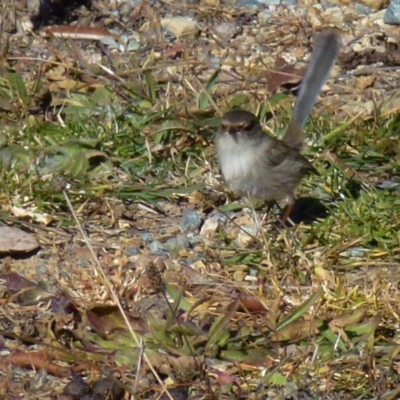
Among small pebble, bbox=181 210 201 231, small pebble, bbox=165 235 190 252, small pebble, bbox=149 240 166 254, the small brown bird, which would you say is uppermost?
the small brown bird

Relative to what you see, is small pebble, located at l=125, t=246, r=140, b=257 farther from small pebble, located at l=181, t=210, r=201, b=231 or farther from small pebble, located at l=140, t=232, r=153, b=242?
small pebble, located at l=181, t=210, r=201, b=231

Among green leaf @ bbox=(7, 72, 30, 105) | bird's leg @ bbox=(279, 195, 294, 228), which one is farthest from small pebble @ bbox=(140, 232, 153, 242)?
green leaf @ bbox=(7, 72, 30, 105)

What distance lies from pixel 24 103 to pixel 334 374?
3079mm

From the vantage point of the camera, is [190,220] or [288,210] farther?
[288,210]

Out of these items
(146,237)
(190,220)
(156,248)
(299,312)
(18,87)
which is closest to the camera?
(299,312)

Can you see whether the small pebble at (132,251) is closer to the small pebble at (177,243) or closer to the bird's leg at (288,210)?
the small pebble at (177,243)

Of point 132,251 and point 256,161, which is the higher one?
point 256,161

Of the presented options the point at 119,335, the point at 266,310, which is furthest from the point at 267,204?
the point at 119,335

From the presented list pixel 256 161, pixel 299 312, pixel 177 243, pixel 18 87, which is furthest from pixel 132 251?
pixel 18 87

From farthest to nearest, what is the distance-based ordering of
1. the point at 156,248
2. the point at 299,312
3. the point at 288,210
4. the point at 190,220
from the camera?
the point at 288,210 < the point at 190,220 < the point at 156,248 < the point at 299,312

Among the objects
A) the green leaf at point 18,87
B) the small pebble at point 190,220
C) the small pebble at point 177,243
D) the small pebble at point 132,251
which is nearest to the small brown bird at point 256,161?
the small pebble at point 190,220

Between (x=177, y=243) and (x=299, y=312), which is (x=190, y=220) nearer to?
(x=177, y=243)

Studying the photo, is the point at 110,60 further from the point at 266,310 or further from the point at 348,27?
the point at 266,310

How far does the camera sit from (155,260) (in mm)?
5625
